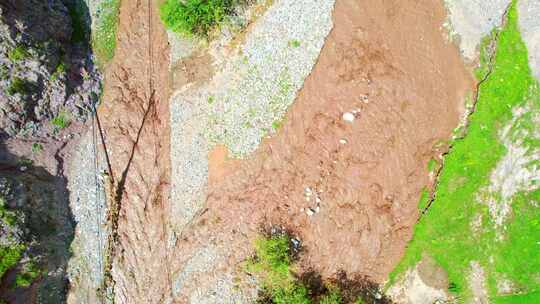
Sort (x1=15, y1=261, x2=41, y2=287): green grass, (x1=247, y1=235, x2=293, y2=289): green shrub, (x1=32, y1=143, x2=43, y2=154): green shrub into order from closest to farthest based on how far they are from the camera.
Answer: (x1=247, y1=235, x2=293, y2=289): green shrub, (x1=15, y1=261, x2=41, y2=287): green grass, (x1=32, y1=143, x2=43, y2=154): green shrub

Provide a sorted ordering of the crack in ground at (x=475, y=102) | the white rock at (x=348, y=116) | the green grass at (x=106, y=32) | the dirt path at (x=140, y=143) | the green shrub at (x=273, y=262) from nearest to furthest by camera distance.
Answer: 1. the crack in ground at (x=475, y=102)
2. the green shrub at (x=273, y=262)
3. the white rock at (x=348, y=116)
4. the dirt path at (x=140, y=143)
5. the green grass at (x=106, y=32)

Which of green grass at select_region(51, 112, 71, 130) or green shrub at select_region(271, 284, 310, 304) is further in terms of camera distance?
green grass at select_region(51, 112, 71, 130)

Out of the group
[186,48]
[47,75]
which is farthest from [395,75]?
[47,75]

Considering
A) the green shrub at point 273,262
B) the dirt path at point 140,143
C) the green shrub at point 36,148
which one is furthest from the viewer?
the dirt path at point 140,143

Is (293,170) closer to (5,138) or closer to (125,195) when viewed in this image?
(125,195)

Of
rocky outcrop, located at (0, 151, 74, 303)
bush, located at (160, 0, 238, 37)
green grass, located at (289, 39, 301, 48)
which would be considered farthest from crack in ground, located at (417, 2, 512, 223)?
rocky outcrop, located at (0, 151, 74, 303)

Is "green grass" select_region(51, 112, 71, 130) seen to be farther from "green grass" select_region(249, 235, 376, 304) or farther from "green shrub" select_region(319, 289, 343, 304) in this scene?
"green shrub" select_region(319, 289, 343, 304)

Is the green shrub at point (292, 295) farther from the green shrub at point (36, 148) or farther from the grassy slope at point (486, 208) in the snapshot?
the green shrub at point (36, 148)

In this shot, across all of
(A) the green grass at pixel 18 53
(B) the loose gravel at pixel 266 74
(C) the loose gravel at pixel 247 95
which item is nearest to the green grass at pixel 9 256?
(C) the loose gravel at pixel 247 95
